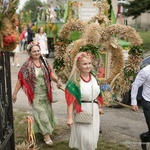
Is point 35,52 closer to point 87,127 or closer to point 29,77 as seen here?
point 29,77

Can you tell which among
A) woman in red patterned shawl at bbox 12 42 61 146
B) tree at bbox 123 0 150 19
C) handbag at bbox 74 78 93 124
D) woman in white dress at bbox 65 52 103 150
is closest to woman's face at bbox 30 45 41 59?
woman in red patterned shawl at bbox 12 42 61 146

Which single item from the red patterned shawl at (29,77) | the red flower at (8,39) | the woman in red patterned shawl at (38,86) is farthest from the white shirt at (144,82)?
the red flower at (8,39)

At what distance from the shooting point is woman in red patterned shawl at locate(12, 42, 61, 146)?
18.3ft

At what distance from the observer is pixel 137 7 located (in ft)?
73.3

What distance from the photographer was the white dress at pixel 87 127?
451cm

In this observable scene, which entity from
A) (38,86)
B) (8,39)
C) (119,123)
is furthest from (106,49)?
(8,39)

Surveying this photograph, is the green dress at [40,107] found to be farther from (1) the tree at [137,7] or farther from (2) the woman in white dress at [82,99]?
(1) the tree at [137,7]

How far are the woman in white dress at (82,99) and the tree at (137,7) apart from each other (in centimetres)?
1729

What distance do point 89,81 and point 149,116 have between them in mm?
1019

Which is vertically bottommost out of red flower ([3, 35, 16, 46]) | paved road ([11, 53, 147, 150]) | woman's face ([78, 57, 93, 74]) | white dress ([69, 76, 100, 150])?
paved road ([11, 53, 147, 150])

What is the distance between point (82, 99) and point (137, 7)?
18.8 m

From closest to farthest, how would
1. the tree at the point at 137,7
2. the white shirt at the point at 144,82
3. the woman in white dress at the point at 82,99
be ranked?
the woman in white dress at the point at 82,99, the white shirt at the point at 144,82, the tree at the point at 137,7

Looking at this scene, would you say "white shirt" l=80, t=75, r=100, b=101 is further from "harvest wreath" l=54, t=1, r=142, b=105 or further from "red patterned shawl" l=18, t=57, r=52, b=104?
"red patterned shawl" l=18, t=57, r=52, b=104

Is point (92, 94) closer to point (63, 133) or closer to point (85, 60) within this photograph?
point (85, 60)
